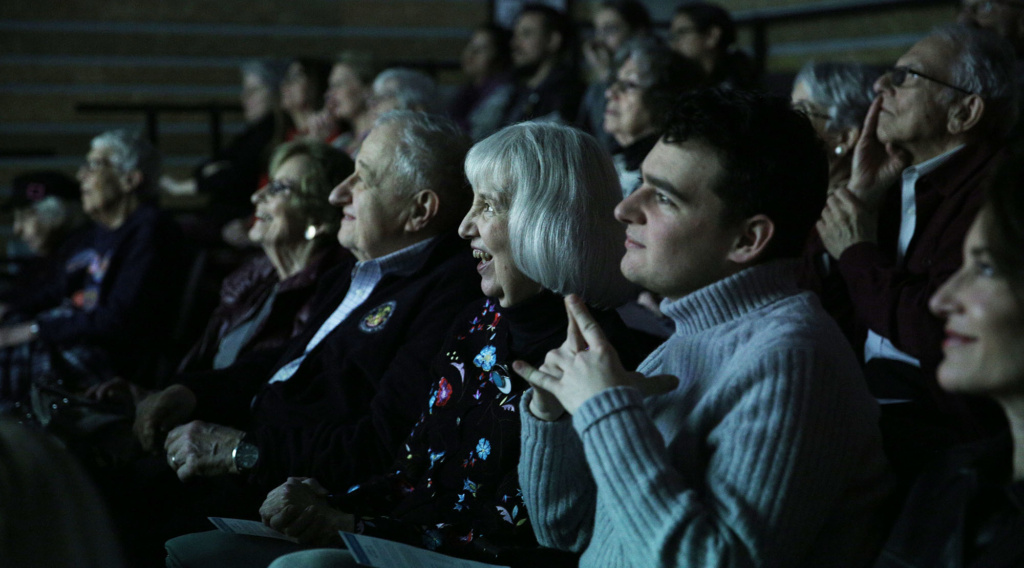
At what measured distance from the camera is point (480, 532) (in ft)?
5.41

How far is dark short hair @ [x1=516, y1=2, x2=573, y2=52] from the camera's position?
5387mm

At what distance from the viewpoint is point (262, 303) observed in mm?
3025

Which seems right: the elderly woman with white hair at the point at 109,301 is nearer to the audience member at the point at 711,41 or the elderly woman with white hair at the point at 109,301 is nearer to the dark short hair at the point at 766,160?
the audience member at the point at 711,41

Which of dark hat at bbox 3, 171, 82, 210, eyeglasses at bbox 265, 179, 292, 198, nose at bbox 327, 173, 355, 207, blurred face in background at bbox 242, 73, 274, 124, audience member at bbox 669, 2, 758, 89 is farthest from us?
blurred face in background at bbox 242, 73, 274, 124

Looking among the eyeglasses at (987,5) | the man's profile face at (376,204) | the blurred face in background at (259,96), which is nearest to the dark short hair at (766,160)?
the man's profile face at (376,204)

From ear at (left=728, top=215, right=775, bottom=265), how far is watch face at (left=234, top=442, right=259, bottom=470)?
123cm

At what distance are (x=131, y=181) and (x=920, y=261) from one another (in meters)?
3.07

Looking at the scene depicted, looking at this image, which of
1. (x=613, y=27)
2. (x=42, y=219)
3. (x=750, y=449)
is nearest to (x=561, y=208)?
(x=750, y=449)

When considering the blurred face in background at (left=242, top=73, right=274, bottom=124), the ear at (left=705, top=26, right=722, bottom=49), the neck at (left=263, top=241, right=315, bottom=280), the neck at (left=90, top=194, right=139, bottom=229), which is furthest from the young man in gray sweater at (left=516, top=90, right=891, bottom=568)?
the blurred face in background at (left=242, top=73, right=274, bottom=124)

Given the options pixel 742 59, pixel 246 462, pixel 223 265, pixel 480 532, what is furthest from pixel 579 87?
pixel 480 532

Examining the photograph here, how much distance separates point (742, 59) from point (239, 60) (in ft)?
13.7

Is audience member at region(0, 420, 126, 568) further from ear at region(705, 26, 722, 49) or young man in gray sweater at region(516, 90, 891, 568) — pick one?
ear at region(705, 26, 722, 49)

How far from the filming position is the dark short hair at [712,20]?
428 centimetres

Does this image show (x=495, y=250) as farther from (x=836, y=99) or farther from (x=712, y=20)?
(x=712, y=20)
